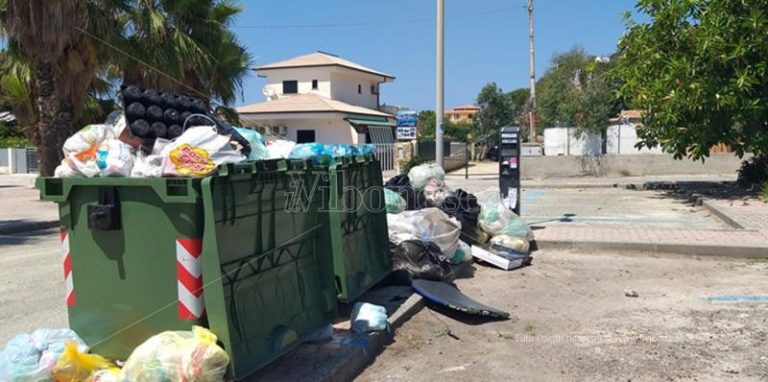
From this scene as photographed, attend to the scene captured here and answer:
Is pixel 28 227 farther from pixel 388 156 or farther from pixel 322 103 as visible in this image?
pixel 322 103

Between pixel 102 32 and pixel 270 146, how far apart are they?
1216 centimetres

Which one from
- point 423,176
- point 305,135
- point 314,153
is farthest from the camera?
point 305,135

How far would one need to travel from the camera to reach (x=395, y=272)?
258 inches

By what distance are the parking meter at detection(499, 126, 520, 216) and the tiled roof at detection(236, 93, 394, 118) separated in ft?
82.6

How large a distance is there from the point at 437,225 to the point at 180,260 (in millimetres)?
4128

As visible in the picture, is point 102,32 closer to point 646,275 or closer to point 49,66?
point 49,66

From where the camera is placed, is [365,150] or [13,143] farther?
[13,143]

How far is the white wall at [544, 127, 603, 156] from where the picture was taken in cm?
2511

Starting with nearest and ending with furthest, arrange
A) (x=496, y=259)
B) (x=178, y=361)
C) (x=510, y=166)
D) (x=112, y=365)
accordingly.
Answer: (x=178, y=361)
(x=112, y=365)
(x=496, y=259)
(x=510, y=166)

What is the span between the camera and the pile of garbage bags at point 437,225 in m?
6.67

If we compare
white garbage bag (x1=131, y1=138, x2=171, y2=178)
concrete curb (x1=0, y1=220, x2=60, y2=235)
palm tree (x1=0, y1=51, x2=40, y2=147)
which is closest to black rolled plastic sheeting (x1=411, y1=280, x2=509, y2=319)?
white garbage bag (x1=131, y1=138, x2=171, y2=178)

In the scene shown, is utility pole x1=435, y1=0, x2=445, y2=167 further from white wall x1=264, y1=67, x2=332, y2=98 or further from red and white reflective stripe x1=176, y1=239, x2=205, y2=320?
white wall x1=264, y1=67, x2=332, y2=98

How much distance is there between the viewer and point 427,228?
Result: 7340mm

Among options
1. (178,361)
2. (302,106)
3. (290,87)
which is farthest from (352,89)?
(178,361)
